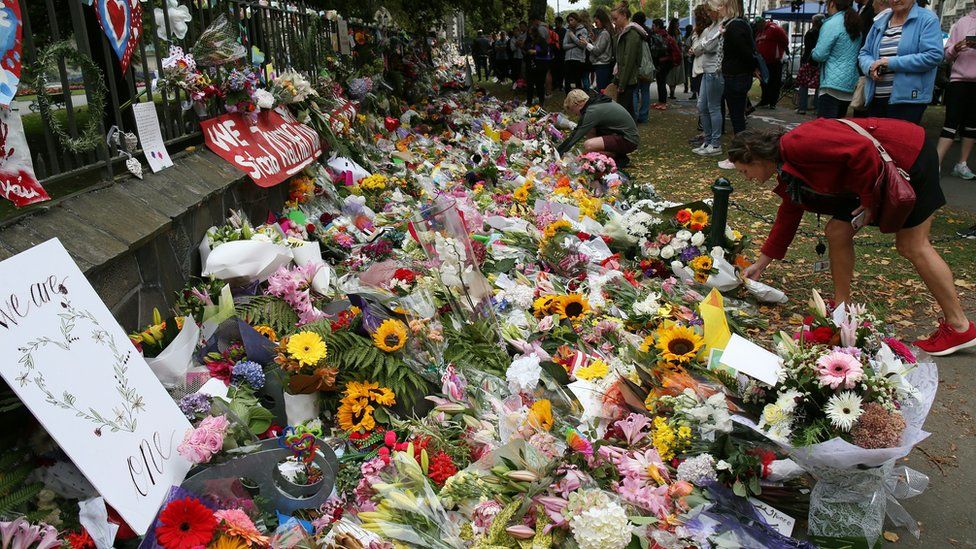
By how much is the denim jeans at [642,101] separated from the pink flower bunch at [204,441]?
11.3 metres

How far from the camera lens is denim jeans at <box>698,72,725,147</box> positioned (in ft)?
31.1

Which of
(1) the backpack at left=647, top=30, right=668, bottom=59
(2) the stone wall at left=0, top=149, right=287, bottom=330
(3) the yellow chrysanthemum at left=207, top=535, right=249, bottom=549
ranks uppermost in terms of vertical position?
(1) the backpack at left=647, top=30, right=668, bottom=59

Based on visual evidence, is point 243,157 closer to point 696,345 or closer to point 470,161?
point 696,345

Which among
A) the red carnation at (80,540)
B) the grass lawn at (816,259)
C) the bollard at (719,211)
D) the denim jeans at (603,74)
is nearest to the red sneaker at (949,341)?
the grass lawn at (816,259)

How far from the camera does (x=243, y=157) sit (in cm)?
446

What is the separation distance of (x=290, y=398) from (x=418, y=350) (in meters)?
0.58

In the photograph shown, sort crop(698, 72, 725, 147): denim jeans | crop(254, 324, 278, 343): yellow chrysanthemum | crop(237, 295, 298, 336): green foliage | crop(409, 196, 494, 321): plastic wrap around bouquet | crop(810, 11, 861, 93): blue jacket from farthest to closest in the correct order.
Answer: crop(698, 72, 725, 147): denim jeans → crop(810, 11, 861, 93): blue jacket → crop(409, 196, 494, 321): plastic wrap around bouquet → crop(237, 295, 298, 336): green foliage → crop(254, 324, 278, 343): yellow chrysanthemum

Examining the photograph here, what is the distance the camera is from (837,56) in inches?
298

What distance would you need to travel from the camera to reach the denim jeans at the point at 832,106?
772cm

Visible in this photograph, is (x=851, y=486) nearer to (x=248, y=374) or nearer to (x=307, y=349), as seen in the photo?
(x=307, y=349)

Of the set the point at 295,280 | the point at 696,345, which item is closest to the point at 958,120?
the point at 696,345

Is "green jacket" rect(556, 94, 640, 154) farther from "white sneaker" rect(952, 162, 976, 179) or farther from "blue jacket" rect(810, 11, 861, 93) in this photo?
"white sneaker" rect(952, 162, 976, 179)

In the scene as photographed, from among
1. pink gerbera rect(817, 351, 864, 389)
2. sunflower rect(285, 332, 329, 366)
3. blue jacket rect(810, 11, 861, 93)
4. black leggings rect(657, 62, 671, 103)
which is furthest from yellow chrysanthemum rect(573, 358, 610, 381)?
black leggings rect(657, 62, 671, 103)

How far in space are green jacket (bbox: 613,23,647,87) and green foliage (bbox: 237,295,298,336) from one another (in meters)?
8.86
